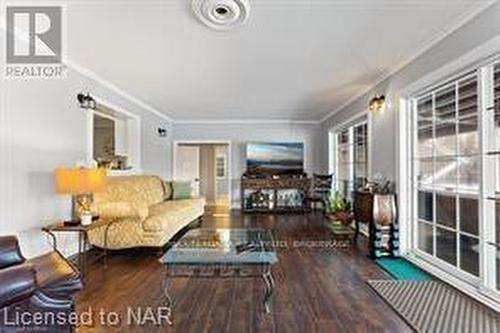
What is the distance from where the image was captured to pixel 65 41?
3438 millimetres

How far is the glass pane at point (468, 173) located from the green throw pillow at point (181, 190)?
16.0ft

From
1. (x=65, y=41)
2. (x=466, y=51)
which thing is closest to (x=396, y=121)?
(x=466, y=51)

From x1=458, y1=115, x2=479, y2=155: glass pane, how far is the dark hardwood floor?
1.49 m

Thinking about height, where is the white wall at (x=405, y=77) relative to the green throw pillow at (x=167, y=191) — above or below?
above

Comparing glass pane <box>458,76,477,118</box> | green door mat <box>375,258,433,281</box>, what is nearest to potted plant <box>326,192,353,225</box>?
green door mat <box>375,258,433,281</box>

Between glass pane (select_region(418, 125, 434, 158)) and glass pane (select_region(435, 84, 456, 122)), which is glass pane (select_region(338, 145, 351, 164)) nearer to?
glass pane (select_region(418, 125, 434, 158))

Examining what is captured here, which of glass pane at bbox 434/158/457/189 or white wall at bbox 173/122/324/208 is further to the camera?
white wall at bbox 173/122/324/208

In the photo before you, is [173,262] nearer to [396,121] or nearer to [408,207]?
[408,207]

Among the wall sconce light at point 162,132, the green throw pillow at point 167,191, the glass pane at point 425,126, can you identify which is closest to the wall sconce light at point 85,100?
the green throw pillow at point 167,191

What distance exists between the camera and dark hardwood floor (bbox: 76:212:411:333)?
243 cm

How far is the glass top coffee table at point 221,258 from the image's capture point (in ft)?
8.95

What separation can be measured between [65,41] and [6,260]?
234cm

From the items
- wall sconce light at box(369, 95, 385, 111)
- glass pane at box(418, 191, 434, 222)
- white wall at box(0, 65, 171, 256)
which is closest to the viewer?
white wall at box(0, 65, 171, 256)

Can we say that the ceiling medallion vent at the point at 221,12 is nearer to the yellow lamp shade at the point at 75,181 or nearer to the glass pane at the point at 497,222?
the yellow lamp shade at the point at 75,181
